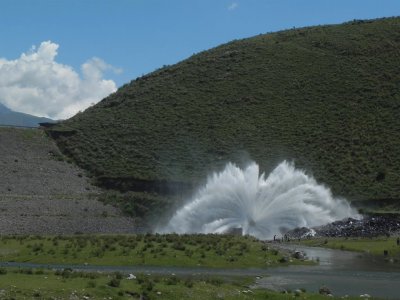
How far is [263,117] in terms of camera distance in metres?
117

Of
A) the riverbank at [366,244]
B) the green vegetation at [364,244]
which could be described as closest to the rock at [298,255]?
the riverbank at [366,244]

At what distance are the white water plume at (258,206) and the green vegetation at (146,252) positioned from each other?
24142mm

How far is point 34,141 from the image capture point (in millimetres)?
109312

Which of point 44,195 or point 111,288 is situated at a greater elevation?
point 44,195

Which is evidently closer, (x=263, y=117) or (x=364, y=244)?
(x=364, y=244)

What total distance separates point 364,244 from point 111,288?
117 ft

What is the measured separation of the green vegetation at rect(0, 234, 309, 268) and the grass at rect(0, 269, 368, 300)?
1145cm

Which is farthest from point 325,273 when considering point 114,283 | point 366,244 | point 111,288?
point 366,244

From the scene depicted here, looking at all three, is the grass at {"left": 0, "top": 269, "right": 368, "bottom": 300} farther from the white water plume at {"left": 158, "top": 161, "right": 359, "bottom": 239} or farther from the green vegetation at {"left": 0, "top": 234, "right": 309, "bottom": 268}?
the white water plume at {"left": 158, "top": 161, "right": 359, "bottom": 239}

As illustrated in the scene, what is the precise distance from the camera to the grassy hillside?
99375 mm

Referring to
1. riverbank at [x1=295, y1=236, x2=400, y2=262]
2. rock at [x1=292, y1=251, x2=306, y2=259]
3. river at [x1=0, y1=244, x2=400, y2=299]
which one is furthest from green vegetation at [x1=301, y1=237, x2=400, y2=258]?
rock at [x1=292, y1=251, x2=306, y2=259]

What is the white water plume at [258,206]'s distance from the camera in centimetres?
7569

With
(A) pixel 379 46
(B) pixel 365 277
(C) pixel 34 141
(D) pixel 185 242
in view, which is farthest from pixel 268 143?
(B) pixel 365 277

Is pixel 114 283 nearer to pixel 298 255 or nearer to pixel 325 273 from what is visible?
pixel 325 273
